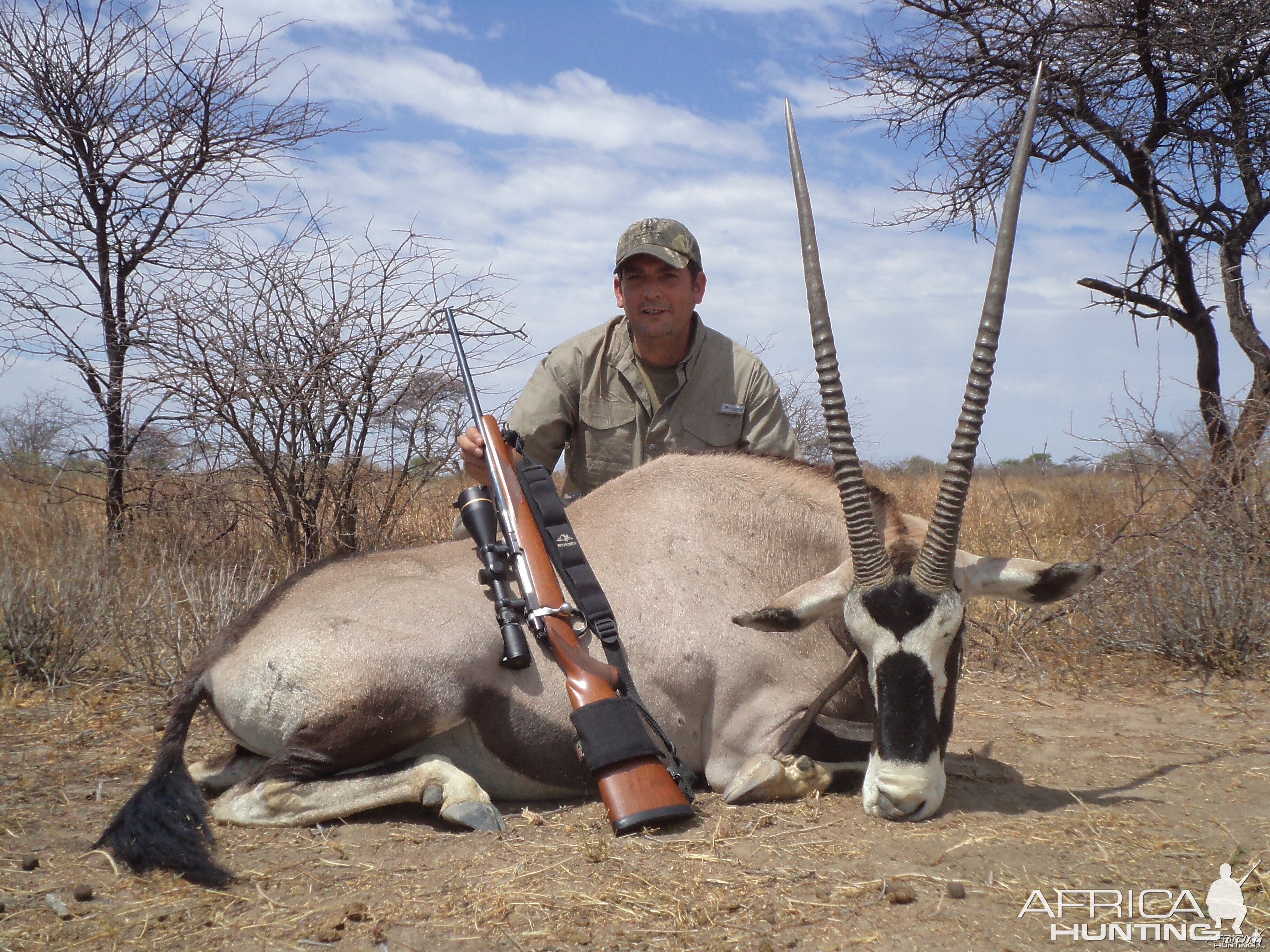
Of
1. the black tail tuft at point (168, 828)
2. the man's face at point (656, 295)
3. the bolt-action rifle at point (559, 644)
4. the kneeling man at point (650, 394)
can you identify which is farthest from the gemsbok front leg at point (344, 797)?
the man's face at point (656, 295)

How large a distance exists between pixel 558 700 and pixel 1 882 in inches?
71.4

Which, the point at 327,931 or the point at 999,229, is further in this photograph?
the point at 999,229

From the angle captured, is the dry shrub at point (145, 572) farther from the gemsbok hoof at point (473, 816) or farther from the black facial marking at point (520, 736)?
the gemsbok hoof at point (473, 816)

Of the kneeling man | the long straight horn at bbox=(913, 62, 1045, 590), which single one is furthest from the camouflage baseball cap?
the long straight horn at bbox=(913, 62, 1045, 590)

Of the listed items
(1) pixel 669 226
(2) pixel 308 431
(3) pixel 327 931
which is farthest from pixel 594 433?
(3) pixel 327 931

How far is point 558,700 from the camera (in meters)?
3.70

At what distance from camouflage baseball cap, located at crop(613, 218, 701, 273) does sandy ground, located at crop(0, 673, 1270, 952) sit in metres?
2.78

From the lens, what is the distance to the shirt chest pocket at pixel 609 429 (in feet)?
17.8

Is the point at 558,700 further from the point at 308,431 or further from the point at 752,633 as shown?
the point at 308,431

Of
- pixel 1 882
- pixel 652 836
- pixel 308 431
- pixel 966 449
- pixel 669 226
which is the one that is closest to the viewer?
pixel 1 882

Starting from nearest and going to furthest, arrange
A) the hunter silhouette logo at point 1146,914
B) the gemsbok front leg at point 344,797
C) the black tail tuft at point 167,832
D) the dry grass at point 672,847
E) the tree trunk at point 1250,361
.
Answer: the hunter silhouette logo at point 1146,914 < the dry grass at point 672,847 < the black tail tuft at point 167,832 < the gemsbok front leg at point 344,797 < the tree trunk at point 1250,361

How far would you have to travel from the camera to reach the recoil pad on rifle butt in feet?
11.9

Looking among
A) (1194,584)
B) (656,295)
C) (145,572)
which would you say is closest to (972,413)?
(656,295)

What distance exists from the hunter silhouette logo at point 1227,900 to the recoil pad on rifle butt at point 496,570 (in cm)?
221
